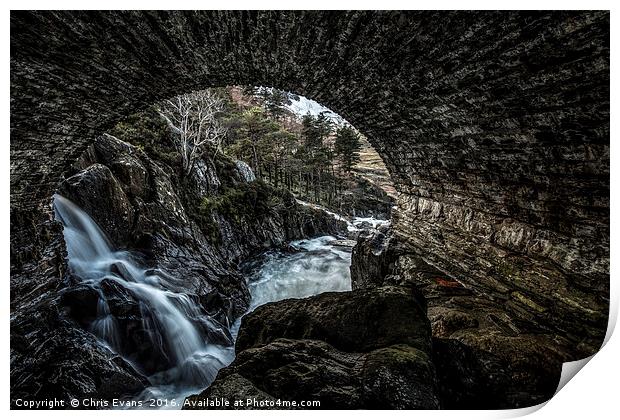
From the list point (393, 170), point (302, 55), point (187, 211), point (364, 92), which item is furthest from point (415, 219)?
point (187, 211)

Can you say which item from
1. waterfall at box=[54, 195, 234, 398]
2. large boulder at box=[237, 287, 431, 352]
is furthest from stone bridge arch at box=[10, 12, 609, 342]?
waterfall at box=[54, 195, 234, 398]

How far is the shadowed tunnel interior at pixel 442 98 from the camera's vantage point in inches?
93.5

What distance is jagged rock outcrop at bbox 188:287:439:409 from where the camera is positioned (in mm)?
2566

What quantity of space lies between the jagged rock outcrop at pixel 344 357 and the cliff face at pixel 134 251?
2.58 metres

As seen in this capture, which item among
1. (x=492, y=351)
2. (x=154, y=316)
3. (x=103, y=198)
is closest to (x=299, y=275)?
(x=154, y=316)

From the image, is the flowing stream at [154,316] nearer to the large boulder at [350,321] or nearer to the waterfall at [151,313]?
the waterfall at [151,313]

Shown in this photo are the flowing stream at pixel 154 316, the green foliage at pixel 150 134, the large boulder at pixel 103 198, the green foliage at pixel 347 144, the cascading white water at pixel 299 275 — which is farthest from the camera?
the green foliage at pixel 347 144

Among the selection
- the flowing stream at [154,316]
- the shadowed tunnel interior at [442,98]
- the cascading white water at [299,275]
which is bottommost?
the cascading white water at [299,275]

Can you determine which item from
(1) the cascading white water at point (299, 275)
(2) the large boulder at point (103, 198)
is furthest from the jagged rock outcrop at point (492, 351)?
(2) the large boulder at point (103, 198)

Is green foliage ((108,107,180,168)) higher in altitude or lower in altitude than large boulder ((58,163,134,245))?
higher

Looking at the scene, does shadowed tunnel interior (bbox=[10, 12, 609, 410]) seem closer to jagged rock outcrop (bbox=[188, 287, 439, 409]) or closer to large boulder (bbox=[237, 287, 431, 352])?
large boulder (bbox=[237, 287, 431, 352])

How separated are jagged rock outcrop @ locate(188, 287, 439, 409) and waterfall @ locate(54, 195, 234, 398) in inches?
96.5

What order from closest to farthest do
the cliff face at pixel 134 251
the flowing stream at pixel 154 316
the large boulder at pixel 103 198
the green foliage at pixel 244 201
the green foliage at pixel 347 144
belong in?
the cliff face at pixel 134 251 → the flowing stream at pixel 154 316 → the large boulder at pixel 103 198 → the green foliage at pixel 244 201 → the green foliage at pixel 347 144

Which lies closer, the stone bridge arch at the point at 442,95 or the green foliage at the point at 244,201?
the stone bridge arch at the point at 442,95
